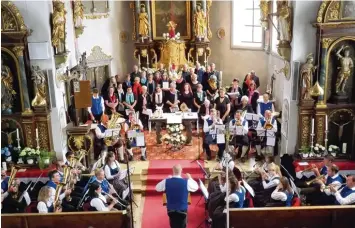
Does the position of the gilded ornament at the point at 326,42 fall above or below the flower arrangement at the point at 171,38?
below

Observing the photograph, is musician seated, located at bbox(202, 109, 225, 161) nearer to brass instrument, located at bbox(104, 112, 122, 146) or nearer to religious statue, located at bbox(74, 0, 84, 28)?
brass instrument, located at bbox(104, 112, 122, 146)

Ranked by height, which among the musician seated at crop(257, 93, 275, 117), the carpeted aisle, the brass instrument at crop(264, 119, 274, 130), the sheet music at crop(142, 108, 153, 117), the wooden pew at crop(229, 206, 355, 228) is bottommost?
the carpeted aisle

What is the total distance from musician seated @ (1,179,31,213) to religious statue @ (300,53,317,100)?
21.8ft

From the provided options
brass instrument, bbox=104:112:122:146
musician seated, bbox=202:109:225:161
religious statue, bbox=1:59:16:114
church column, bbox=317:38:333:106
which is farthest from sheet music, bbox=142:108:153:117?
church column, bbox=317:38:333:106

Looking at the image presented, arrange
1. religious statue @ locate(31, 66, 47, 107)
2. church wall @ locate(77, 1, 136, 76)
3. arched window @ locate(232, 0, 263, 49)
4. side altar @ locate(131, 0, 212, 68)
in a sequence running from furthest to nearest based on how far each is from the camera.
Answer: arched window @ locate(232, 0, 263, 49) < side altar @ locate(131, 0, 212, 68) < church wall @ locate(77, 1, 136, 76) < religious statue @ locate(31, 66, 47, 107)

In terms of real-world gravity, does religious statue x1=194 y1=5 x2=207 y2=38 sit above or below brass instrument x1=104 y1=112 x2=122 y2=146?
above

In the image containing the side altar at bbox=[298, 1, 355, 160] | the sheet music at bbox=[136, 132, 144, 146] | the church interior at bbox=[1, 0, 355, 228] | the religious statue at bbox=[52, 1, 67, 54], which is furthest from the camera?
the sheet music at bbox=[136, 132, 144, 146]

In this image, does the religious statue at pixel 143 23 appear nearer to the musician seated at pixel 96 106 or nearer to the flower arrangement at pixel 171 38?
the flower arrangement at pixel 171 38

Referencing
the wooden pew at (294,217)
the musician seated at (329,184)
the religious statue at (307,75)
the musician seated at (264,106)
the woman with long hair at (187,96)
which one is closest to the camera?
the wooden pew at (294,217)

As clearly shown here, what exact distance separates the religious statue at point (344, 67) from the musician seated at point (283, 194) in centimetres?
382

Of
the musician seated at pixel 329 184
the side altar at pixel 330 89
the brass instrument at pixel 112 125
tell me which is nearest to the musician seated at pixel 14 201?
the brass instrument at pixel 112 125

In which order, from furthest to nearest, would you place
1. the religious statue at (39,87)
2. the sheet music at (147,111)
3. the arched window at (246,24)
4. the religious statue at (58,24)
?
1. the arched window at (246,24)
2. the sheet music at (147,111)
3. the religious statue at (39,87)
4. the religious statue at (58,24)

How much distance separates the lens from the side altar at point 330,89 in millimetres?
8977

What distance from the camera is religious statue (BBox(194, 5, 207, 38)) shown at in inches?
578
